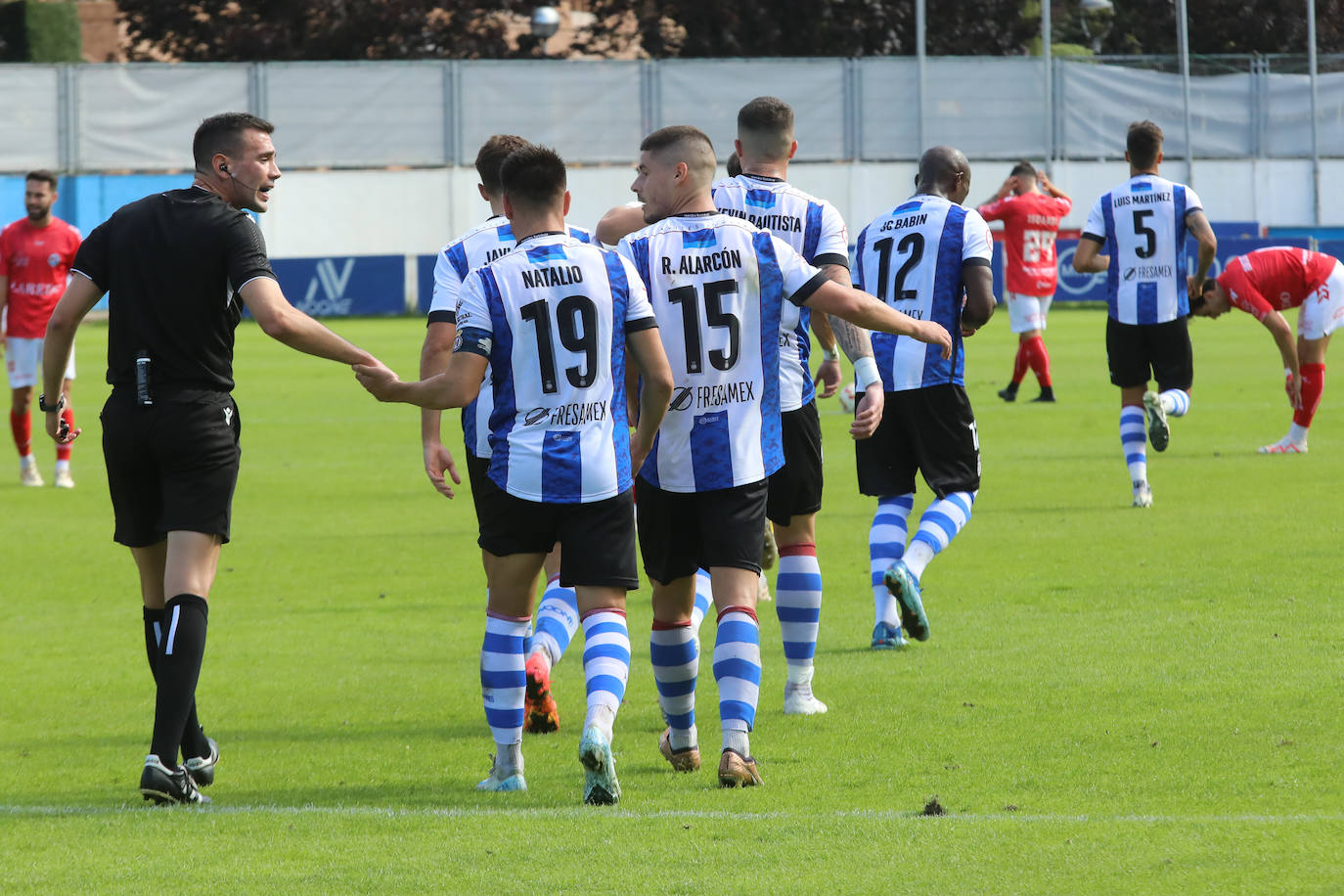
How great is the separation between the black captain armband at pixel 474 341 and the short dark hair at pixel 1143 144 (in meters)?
7.00

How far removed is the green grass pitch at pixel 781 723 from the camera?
15.1 feet

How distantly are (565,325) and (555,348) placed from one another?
0.07m

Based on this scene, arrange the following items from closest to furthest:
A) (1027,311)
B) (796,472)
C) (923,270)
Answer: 1. (796,472)
2. (923,270)
3. (1027,311)

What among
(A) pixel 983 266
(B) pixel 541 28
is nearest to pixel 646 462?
(A) pixel 983 266

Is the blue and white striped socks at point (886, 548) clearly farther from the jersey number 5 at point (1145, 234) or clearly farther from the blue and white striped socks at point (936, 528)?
the jersey number 5 at point (1145, 234)

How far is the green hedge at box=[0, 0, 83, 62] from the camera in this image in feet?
151

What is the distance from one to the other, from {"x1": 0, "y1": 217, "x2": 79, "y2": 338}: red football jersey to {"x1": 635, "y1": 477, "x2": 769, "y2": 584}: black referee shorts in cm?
935

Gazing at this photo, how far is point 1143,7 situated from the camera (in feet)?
166

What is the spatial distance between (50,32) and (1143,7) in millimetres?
28873

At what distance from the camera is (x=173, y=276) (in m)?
5.54

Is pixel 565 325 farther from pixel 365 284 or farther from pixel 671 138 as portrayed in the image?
pixel 365 284

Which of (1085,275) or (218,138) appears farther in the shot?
(1085,275)

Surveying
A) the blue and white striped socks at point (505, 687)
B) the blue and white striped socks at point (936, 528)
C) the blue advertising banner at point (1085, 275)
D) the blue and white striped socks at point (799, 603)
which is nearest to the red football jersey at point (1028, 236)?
the blue and white striped socks at point (936, 528)

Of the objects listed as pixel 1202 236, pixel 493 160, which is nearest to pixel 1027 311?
pixel 1202 236
